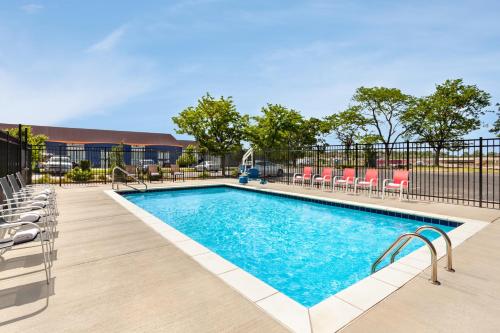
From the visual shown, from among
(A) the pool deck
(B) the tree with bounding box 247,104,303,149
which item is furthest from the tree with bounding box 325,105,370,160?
(A) the pool deck

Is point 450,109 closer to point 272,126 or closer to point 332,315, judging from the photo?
point 272,126

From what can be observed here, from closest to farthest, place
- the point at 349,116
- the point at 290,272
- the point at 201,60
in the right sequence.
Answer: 1. the point at 290,272
2. the point at 201,60
3. the point at 349,116

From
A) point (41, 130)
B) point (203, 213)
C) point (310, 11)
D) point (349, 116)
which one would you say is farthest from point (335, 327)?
point (41, 130)

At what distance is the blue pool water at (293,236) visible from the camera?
13.6ft

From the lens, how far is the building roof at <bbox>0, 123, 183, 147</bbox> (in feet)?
124

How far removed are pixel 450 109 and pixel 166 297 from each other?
40.1 metres

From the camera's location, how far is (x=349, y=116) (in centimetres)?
3575

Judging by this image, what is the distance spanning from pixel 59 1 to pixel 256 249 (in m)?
7.82

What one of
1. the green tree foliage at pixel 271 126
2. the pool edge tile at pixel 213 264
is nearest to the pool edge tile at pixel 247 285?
the pool edge tile at pixel 213 264

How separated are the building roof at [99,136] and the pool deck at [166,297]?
139 feet

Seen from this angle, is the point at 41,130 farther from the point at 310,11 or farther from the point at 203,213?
the point at 310,11

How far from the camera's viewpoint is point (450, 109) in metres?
31.6

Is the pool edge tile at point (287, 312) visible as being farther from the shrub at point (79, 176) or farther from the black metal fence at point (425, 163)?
the shrub at point (79, 176)

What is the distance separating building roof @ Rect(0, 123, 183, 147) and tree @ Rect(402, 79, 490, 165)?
129 ft
